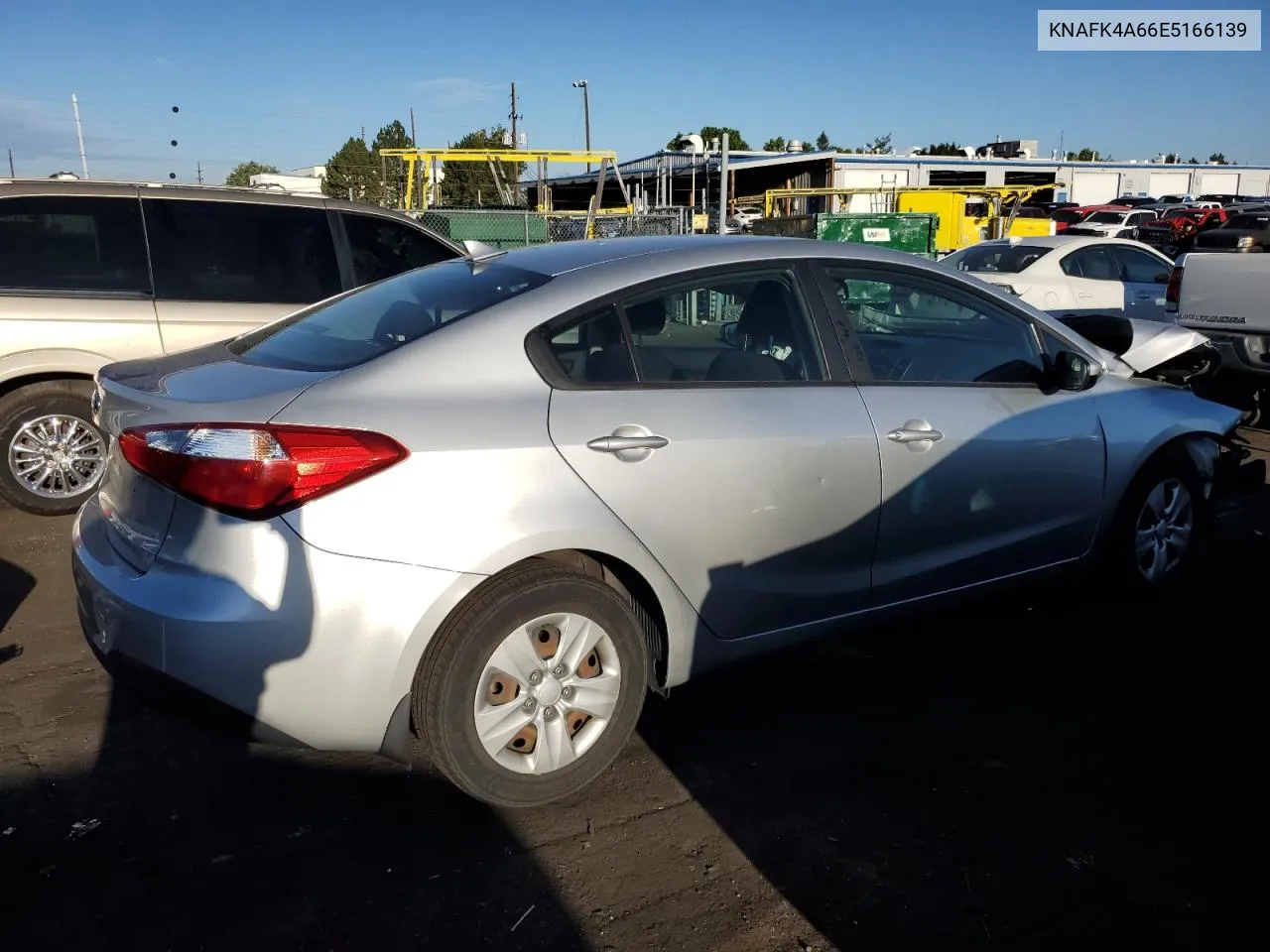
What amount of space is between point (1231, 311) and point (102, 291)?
7794 millimetres

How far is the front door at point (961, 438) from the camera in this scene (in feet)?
11.4

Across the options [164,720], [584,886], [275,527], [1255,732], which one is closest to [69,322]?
[164,720]

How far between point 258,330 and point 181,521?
120cm

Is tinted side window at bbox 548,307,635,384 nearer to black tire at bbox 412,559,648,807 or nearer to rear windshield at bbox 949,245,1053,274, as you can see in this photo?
black tire at bbox 412,559,648,807

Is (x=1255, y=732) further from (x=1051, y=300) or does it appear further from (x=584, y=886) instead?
(x=1051, y=300)

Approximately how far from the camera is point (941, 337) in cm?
401

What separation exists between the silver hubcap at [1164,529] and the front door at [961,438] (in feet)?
1.36

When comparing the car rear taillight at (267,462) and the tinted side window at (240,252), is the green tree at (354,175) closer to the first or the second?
the tinted side window at (240,252)

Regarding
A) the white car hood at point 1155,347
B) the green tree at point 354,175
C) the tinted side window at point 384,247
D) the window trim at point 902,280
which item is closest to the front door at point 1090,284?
the white car hood at point 1155,347

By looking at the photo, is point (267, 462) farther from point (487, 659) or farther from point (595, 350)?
point (595, 350)

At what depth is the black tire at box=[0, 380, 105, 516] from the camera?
5.39 m

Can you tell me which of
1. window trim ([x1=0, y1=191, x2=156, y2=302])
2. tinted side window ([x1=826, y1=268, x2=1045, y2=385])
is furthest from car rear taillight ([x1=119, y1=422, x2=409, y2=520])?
window trim ([x1=0, y1=191, x2=156, y2=302])

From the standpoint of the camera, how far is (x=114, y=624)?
2715 millimetres

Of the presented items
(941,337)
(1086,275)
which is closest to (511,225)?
(1086,275)
